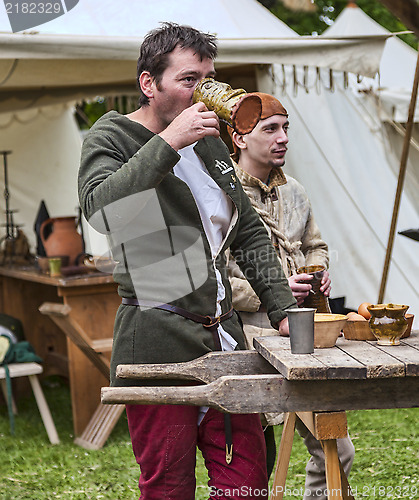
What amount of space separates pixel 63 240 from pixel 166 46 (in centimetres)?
307

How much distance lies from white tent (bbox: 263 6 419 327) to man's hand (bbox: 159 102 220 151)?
3304 mm

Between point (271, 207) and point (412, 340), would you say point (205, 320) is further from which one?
point (271, 207)

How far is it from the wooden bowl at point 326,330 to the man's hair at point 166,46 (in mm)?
678

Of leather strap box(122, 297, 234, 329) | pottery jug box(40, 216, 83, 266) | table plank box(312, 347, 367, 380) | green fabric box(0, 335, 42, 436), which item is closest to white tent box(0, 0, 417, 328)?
pottery jug box(40, 216, 83, 266)

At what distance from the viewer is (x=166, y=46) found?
180 cm

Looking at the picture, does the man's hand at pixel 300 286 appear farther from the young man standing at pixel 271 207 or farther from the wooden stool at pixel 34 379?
the wooden stool at pixel 34 379

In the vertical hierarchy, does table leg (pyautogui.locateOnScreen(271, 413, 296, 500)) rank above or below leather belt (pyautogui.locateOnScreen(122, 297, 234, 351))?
below

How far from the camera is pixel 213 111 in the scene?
1685 mm

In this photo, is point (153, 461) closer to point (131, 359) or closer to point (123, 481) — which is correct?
point (131, 359)

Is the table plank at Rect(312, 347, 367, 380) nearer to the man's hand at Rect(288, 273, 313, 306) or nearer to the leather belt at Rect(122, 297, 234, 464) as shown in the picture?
the leather belt at Rect(122, 297, 234, 464)

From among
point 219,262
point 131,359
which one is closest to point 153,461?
point 131,359

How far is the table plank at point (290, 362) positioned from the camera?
Result: 61.0 inches

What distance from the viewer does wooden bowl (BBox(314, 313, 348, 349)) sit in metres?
1.78

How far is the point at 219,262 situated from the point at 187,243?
0.16m
